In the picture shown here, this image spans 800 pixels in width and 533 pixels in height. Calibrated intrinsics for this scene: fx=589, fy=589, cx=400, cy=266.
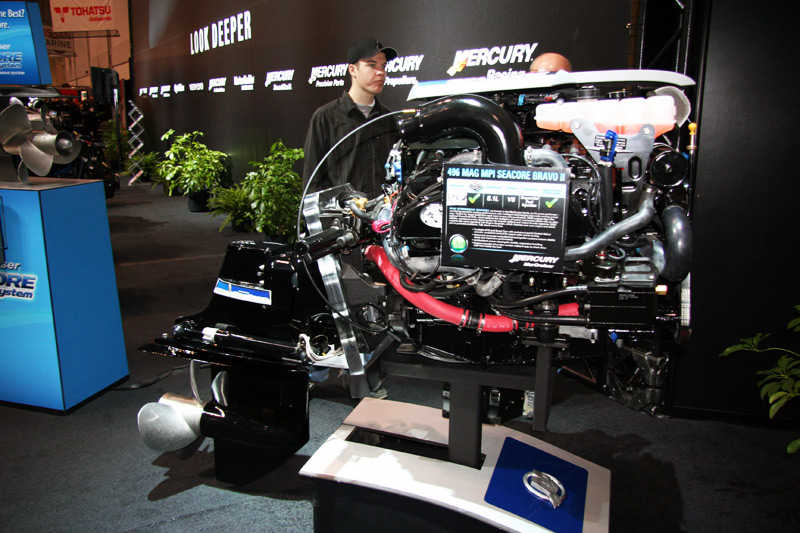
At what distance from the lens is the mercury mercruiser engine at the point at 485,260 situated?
1574 millimetres

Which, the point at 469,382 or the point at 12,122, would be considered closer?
the point at 469,382

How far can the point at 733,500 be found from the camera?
2.47 metres

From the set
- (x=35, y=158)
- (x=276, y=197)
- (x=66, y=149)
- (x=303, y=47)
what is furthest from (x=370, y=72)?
(x=303, y=47)

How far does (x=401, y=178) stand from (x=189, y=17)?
935 cm

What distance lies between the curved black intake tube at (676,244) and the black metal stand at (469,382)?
420mm

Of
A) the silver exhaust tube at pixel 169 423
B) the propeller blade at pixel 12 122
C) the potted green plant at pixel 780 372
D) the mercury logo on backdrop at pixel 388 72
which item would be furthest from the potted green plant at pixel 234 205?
the potted green plant at pixel 780 372

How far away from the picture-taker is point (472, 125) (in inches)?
64.3

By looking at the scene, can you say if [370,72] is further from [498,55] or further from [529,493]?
[529,493]

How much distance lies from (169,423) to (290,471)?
60cm

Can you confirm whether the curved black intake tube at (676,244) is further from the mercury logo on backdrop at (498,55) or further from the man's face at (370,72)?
the mercury logo on backdrop at (498,55)

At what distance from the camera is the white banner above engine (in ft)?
44.0

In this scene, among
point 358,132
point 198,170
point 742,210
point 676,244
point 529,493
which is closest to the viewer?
point 676,244

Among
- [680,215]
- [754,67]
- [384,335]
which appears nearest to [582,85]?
[680,215]

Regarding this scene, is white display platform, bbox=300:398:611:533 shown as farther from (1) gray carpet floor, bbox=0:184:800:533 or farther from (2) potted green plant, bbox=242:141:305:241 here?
(2) potted green plant, bbox=242:141:305:241
